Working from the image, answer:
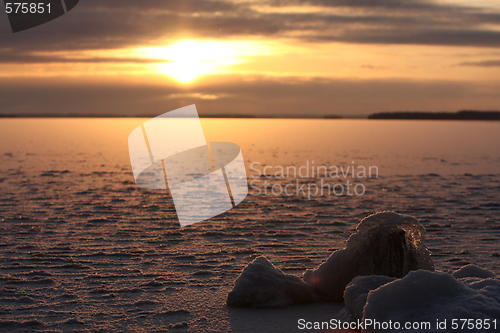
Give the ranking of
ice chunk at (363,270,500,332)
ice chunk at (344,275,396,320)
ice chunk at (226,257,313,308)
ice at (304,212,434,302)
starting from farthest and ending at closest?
ice at (304,212,434,302)
ice chunk at (226,257,313,308)
ice chunk at (344,275,396,320)
ice chunk at (363,270,500,332)

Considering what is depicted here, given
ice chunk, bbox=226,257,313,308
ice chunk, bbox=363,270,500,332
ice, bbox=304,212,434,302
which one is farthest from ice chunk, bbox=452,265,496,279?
ice chunk, bbox=226,257,313,308

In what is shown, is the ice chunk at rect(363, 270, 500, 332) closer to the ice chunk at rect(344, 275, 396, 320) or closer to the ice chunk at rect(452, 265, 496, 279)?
the ice chunk at rect(344, 275, 396, 320)

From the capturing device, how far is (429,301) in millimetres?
3740

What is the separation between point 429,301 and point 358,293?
773 mm

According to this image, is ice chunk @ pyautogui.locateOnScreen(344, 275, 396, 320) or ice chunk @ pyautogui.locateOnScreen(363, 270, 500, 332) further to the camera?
ice chunk @ pyautogui.locateOnScreen(344, 275, 396, 320)

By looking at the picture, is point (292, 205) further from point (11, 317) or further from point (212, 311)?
point (11, 317)

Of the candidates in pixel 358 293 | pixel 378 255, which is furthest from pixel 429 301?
pixel 378 255

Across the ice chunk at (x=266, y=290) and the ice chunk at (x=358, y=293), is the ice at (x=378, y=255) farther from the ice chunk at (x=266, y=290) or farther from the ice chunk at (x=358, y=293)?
the ice chunk at (x=358, y=293)

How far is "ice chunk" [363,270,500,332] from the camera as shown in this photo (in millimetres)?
3554

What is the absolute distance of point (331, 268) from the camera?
17.7 ft

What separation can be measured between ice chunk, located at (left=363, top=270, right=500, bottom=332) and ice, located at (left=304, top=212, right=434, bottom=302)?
121 centimetres

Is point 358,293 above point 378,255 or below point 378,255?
below

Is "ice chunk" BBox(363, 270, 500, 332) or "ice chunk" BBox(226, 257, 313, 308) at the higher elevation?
"ice chunk" BBox(363, 270, 500, 332)

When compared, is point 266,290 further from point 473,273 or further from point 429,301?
point 473,273
